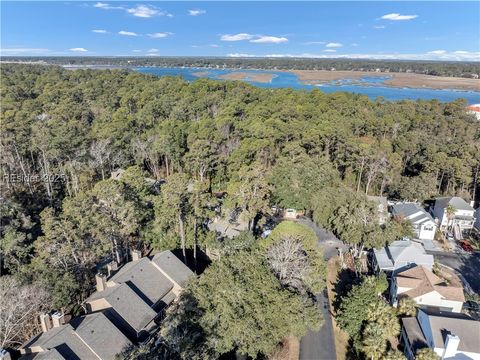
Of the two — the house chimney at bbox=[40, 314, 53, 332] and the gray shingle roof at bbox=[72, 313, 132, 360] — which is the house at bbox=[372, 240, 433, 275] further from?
the house chimney at bbox=[40, 314, 53, 332]

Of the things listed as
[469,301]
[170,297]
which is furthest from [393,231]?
[170,297]

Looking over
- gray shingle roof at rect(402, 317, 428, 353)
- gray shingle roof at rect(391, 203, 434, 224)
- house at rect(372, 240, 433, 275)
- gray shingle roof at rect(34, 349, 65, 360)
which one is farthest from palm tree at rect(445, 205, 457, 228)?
gray shingle roof at rect(34, 349, 65, 360)

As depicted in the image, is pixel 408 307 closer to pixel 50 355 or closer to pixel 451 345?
pixel 451 345

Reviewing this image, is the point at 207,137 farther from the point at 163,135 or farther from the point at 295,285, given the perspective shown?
the point at 295,285

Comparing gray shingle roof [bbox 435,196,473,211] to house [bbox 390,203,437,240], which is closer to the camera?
house [bbox 390,203,437,240]

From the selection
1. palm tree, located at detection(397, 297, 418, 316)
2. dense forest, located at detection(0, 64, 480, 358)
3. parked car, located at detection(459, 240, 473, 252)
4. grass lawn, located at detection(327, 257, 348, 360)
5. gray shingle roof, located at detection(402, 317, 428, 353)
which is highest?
dense forest, located at detection(0, 64, 480, 358)

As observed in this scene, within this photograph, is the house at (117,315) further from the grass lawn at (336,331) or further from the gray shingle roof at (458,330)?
the gray shingle roof at (458,330)

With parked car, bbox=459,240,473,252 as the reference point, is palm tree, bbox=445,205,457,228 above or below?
above
